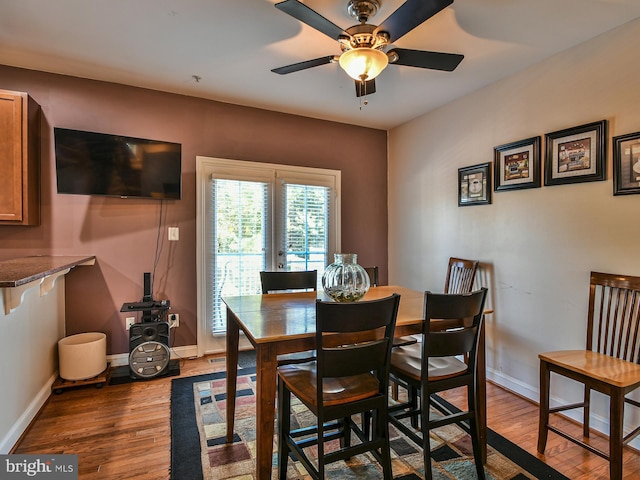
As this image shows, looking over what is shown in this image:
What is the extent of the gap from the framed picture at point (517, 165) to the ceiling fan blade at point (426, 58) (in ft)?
3.51

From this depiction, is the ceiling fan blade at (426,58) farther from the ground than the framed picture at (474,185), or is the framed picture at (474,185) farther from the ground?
the ceiling fan blade at (426,58)

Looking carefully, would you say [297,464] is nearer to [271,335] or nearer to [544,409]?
[271,335]

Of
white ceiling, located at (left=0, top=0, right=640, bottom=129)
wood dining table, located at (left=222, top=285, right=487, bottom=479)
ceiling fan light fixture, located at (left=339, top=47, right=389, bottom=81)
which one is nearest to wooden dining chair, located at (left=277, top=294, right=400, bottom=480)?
wood dining table, located at (left=222, top=285, right=487, bottom=479)

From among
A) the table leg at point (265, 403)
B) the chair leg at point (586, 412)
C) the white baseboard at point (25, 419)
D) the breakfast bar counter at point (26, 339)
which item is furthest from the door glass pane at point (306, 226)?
the chair leg at point (586, 412)

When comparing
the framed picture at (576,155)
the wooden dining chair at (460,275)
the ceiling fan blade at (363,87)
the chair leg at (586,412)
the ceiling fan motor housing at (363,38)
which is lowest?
the chair leg at (586,412)

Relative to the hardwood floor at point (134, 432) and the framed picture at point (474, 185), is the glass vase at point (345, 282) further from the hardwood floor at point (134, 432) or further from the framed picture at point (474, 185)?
the framed picture at point (474, 185)

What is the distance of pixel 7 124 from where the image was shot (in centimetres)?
258

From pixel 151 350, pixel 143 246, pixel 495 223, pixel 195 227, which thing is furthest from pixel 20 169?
pixel 495 223

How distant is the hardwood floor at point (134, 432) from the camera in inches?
73.3

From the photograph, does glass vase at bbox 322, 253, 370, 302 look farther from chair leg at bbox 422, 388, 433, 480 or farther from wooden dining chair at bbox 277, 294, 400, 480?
chair leg at bbox 422, 388, 433, 480

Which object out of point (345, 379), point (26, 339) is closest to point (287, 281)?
point (345, 379)

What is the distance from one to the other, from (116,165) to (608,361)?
385 centimetres

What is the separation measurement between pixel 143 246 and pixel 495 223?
329 cm

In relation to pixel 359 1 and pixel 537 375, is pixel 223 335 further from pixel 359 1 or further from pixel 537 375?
pixel 359 1
